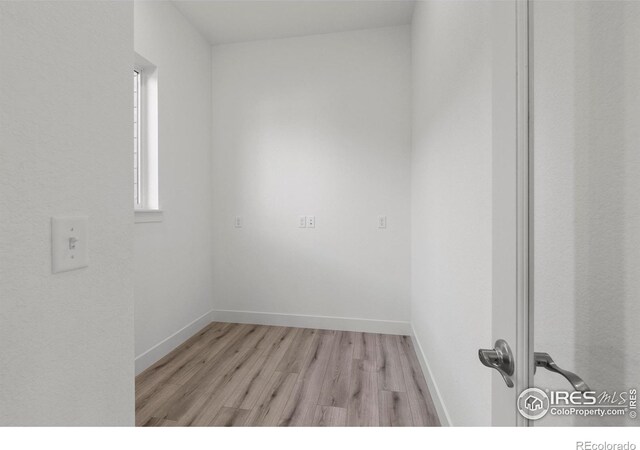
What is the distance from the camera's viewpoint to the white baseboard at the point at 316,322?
2.80 meters

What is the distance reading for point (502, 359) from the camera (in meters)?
0.53

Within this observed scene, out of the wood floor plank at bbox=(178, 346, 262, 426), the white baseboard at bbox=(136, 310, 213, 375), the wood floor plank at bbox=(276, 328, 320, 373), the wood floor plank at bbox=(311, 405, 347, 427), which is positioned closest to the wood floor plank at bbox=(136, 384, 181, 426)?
the wood floor plank at bbox=(178, 346, 262, 426)

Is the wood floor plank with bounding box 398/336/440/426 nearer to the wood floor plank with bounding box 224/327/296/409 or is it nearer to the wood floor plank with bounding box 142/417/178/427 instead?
the wood floor plank with bounding box 224/327/296/409

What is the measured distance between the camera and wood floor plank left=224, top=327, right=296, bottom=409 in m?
1.75

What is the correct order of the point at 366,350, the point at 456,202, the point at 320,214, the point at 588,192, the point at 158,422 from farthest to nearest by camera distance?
the point at 320,214 < the point at 366,350 < the point at 158,422 < the point at 456,202 < the point at 588,192

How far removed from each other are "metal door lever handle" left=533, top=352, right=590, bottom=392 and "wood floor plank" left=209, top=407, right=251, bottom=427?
5.02 ft

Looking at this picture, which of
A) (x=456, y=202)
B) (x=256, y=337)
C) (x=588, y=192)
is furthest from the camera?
(x=256, y=337)

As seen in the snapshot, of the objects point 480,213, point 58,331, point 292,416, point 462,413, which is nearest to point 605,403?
point 480,213

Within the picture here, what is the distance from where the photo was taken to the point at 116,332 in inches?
27.4

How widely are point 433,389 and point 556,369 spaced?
1.55 meters

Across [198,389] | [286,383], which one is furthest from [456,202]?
[198,389]

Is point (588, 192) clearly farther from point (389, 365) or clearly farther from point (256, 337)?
point (256, 337)

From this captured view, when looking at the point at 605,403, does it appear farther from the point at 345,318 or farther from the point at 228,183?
the point at 228,183

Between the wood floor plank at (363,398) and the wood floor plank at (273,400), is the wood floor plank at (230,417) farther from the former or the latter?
the wood floor plank at (363,398)
